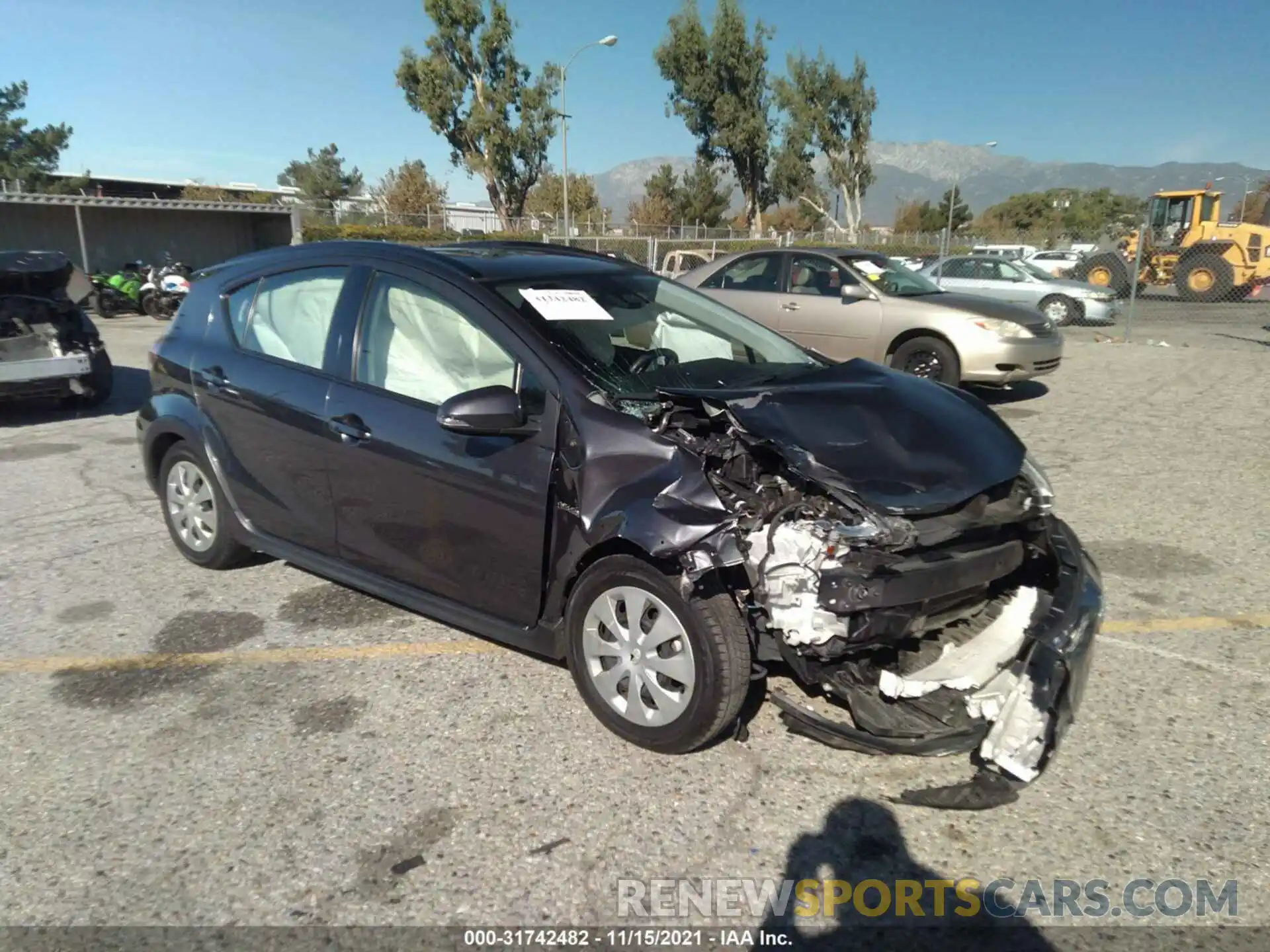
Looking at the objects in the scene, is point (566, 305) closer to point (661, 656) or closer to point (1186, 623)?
point (661, 656)

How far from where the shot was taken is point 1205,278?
23.9 m

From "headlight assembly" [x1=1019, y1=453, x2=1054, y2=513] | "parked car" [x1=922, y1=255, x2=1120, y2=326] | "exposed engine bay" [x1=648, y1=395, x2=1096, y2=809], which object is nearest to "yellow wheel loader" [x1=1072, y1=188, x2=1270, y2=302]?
"parked car" [x1=922, y1=255, x2=1120, y2=326]

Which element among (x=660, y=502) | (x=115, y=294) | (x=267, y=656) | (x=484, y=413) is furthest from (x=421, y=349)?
(x=115, y=294)

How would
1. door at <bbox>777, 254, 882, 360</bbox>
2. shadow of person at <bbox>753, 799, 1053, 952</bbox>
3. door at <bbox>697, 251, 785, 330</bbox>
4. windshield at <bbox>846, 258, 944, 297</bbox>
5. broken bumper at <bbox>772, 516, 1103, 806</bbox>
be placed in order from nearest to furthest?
→ shadow of person at <bbox>753, 799, 1053, 952</bbox>, broken bumper at <bbox>772, 516, 1103, 806</bbox>, door at <bbox>777, 254, 882, 360</bbox>, windshield at <bbox>846, 258, 944, 297</bbox>, door at <bbox>697, 251, 785, 330</bbox>

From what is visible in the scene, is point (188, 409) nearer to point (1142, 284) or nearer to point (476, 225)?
point (1142, 284)

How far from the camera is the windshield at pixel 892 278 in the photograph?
9453mm

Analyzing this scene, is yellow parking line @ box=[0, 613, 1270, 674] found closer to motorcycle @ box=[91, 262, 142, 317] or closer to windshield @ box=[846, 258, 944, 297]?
windshield @ box=[846, 258, 944, 297]

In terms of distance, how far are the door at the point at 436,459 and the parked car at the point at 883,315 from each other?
6199 mm

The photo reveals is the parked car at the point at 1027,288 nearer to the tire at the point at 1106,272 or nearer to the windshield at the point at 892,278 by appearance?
the windshield at the point at 892,278

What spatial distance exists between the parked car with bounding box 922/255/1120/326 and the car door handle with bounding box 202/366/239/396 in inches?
599

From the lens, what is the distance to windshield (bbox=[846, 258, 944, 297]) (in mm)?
9453

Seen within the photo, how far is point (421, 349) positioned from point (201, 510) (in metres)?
1.92

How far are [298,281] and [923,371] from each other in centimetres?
681

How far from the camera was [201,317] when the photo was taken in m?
4.55
